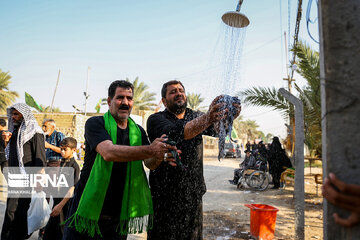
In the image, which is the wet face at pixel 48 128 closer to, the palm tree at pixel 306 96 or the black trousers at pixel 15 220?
the black trousers at pixel 15 220

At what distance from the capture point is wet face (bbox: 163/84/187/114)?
2.53 m

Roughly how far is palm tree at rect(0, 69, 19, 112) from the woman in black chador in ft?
78.3

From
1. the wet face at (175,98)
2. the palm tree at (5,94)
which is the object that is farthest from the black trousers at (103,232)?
the palm tree at (5,94)

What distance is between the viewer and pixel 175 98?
2.54 m

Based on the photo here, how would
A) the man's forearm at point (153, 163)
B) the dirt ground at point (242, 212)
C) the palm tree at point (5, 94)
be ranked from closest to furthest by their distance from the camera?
the man's forearm at point (153, 163) < the dirt ground at point (242, 212) < the palm tree at point (5, 94)

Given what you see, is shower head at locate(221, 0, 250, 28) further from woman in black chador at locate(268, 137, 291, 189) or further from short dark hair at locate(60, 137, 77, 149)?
woman in black chador at locate(268, 137, 291, 189)

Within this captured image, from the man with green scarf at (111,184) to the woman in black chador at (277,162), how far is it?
8.68m

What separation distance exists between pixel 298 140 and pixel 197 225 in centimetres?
275

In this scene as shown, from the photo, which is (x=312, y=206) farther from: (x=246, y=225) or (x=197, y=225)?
(x=197, y=225)

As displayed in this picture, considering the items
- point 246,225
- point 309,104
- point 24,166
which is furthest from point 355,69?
point 309,104

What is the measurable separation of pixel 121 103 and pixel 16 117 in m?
2.49

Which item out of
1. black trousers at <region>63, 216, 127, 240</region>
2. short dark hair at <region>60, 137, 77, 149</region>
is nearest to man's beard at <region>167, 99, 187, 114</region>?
Answer: black trousers at <region>63, 216, 127, 240</region>

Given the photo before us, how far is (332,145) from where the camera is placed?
1.11 m

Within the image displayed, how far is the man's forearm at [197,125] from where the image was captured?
6.45ft
